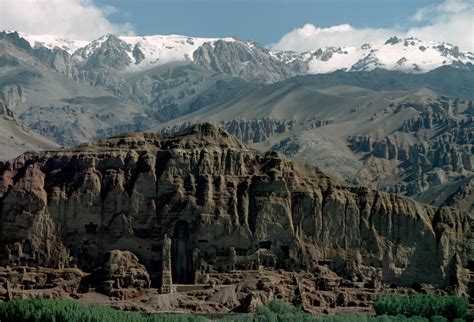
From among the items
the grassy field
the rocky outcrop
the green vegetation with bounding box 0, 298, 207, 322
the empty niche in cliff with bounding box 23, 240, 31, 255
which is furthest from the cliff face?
the green vegetation with bounding box 0, 298, 207, 322

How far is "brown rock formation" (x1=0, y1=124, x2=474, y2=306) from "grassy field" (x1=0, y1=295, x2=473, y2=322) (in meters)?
14.6

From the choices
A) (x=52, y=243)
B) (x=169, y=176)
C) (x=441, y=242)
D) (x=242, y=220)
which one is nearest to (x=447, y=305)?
(x=441, y=242)

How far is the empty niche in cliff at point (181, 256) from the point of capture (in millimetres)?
136375

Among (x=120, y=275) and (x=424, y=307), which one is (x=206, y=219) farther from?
(x=424, y=307)

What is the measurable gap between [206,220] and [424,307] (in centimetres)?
3061

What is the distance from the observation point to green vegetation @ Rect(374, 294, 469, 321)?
12219 centimetres

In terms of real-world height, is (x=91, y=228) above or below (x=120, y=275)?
above

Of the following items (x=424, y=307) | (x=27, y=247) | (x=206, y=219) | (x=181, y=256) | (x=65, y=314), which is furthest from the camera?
(x=181, y=256)

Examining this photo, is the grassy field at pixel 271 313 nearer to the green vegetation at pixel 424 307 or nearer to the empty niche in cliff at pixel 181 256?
the green vegetation at pixel 424 307

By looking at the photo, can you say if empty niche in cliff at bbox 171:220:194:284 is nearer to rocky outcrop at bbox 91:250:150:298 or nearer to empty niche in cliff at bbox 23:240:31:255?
rocky outcrop at bbox 91:250:150:298

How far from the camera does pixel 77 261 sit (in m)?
136

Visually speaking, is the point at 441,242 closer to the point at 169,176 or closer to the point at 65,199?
the point at 169,176

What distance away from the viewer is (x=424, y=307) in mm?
123250

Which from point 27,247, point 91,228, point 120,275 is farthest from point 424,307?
point 27,247
